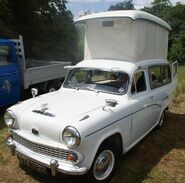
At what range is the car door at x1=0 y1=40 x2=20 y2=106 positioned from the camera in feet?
25.7

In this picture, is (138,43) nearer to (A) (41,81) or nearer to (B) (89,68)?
(B) (89,68)

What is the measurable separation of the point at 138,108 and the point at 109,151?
45.3 inches

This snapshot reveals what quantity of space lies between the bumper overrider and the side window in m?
1.95

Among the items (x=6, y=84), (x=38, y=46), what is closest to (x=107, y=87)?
(x=6, y=84)

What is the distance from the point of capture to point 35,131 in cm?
441

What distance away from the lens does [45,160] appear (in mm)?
4258

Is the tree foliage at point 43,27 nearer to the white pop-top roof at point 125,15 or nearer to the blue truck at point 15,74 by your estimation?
the blue truck at point 15,74

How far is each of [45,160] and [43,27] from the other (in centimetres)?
1845

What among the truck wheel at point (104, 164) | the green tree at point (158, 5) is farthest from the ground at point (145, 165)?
the green tree at point (158, 5)

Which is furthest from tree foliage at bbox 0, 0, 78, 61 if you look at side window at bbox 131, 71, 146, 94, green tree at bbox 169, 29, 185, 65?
green tree at bbox 169, 29, 185, 65

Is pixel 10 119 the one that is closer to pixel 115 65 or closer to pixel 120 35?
pixel 115 65

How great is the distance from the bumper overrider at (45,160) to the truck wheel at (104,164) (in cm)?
35

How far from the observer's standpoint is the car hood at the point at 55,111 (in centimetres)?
425

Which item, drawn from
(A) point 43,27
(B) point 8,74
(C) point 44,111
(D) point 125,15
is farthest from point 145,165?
(A) point 43,27
